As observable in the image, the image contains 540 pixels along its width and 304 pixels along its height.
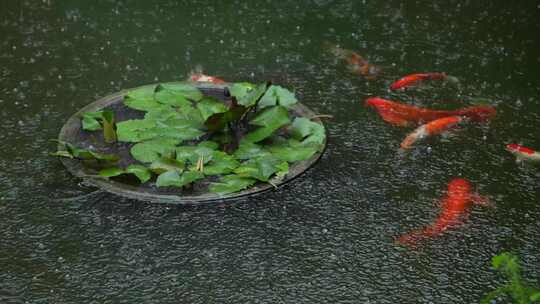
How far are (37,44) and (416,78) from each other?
3197 mm

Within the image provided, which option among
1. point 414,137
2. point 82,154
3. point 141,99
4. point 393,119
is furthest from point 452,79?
point 82,154

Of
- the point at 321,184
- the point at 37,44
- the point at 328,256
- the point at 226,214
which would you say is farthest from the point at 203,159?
the point at 37,44

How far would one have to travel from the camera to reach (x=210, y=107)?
4.57 meters

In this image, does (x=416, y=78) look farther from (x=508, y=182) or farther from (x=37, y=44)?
(x=37, y=44)

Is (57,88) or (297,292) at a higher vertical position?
(57,88)

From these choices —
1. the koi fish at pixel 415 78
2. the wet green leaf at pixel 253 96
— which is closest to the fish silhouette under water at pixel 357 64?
the koi fish at pixel 415 78

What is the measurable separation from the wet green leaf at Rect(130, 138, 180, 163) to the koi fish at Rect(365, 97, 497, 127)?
1.54 metres

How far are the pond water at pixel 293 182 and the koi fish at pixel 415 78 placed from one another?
0.10 metres

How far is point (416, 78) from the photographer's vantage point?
535cm

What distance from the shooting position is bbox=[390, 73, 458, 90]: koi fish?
5254 millimetres

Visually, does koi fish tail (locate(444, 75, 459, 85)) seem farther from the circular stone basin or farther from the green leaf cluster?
the green leaf cluster

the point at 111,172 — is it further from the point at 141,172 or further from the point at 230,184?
the point at 230,184

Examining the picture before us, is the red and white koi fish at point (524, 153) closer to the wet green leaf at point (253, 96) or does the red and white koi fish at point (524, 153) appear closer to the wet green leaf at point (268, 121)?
the wet green leaf at point (268, 121)

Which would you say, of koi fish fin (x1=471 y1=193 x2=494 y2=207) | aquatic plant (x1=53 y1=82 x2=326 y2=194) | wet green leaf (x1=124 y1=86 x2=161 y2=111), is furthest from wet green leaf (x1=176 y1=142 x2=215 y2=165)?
koi fish fin (x1=471 y1=193 x2=494 y2=207)
